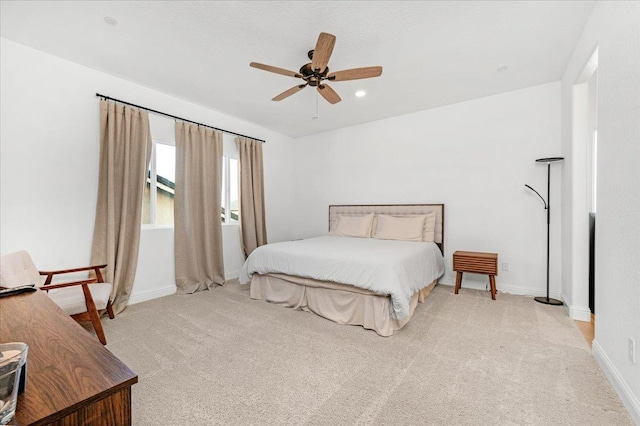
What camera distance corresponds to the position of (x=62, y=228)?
295cm

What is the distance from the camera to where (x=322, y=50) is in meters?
2.15

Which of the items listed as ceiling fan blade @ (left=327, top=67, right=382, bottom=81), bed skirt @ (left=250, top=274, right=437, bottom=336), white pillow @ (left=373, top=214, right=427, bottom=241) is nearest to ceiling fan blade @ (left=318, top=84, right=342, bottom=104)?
ceiling fan blade @ (left=327, top=67, right=382, bottom=81)

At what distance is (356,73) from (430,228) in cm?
260

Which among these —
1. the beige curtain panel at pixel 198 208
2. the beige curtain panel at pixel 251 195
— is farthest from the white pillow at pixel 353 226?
the beige curtain panel at pixel 198 208

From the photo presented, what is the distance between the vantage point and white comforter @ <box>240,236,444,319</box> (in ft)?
8.29

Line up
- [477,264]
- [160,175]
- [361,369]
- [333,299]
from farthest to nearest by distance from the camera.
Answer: [160,175] → [477,264] → [333,299] → [361,369]

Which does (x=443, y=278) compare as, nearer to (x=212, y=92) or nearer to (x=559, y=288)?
(x=559, y=288)

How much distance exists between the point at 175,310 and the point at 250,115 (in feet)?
10.2

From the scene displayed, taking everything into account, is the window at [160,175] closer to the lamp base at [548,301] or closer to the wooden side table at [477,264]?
the wooden side table at [477,264]

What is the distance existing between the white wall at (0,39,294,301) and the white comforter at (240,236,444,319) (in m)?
1.71

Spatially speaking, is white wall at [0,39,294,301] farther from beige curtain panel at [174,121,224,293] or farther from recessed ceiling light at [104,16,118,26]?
recessed ceiling light at [104,16,118,26]

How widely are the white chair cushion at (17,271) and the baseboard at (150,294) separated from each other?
112 cm

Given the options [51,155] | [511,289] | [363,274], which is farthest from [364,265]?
[51,155]

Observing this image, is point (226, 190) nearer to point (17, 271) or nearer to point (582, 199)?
point (17, 271)
